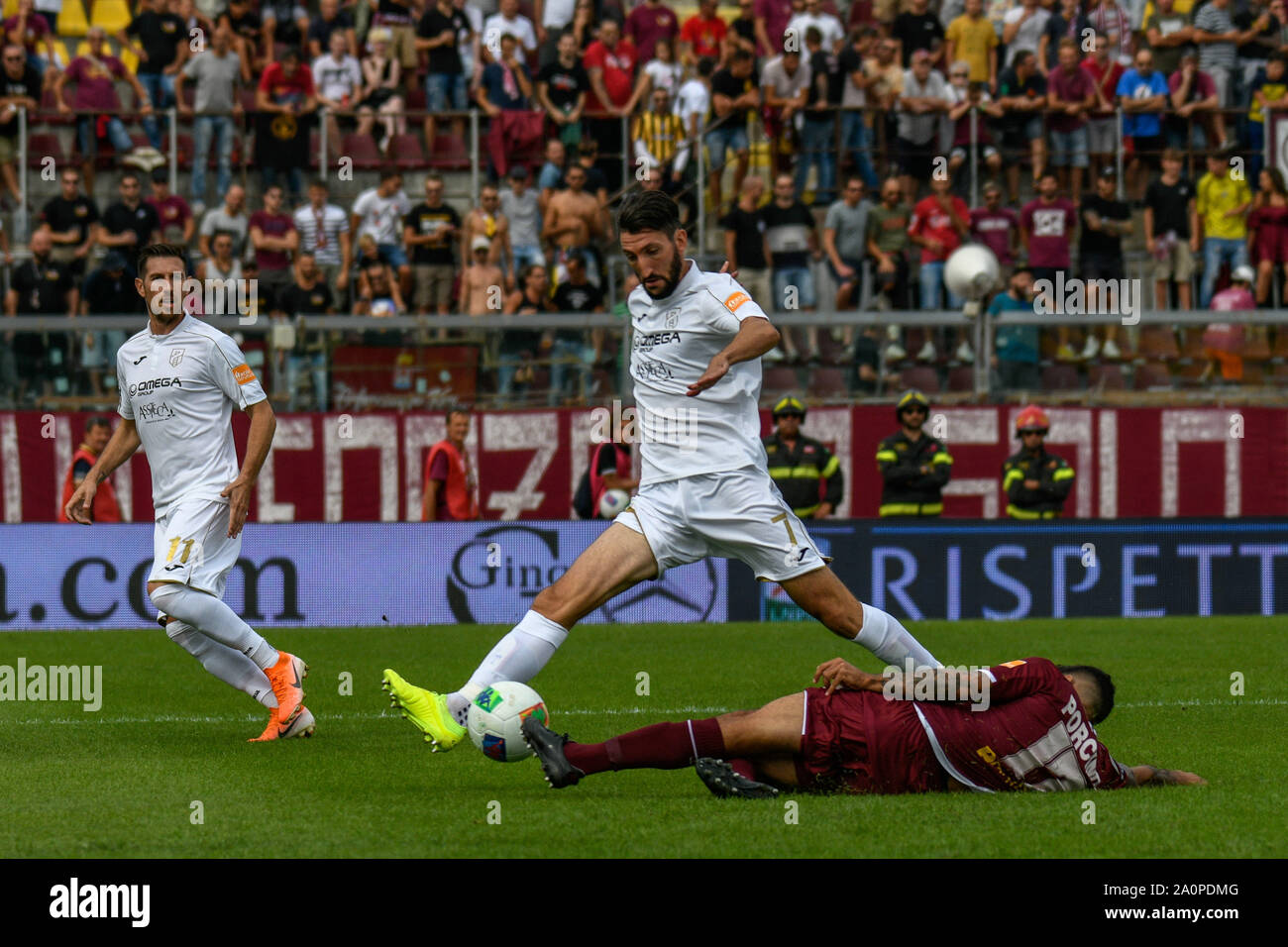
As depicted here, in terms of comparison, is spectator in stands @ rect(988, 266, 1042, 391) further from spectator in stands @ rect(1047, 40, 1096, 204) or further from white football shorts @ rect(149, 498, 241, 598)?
white football shorts @ rect(149, 498, 241, 598)

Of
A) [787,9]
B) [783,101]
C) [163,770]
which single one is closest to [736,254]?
[783,101]

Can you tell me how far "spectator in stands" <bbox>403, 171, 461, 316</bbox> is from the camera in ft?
64.7

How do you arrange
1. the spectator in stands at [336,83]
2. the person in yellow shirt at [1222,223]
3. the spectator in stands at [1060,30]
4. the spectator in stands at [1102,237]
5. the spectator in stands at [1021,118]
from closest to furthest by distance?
the spectator in stands at [1102,237]
the person in yellow shirt at [1222,223]
the spectator in stands at [336,83]
the spectator in stands at [1021,118]
the spectator in stands at [1060,30]

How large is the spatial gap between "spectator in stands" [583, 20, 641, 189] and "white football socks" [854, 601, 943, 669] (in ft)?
45.5

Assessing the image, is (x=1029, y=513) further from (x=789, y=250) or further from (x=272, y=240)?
(x=272, y=240)

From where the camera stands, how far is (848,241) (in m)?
20.1

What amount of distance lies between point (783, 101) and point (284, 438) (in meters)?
6.84

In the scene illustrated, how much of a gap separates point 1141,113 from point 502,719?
662 inches

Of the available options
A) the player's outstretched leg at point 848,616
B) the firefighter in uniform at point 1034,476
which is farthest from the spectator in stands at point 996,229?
the player's outstretched leg at point 848,616

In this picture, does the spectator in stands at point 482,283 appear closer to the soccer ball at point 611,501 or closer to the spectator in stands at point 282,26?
the soccer ball at point 611,501

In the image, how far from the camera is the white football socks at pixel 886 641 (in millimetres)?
7984

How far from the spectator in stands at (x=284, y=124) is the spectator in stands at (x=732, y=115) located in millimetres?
4543

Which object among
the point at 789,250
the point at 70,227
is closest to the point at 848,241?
the point at 789,250

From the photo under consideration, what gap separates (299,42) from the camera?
72.2ft
